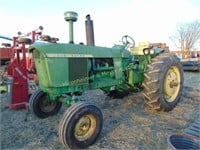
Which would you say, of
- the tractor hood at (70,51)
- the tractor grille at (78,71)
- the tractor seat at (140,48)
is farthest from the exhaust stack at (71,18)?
the tractor seat at (140,48)

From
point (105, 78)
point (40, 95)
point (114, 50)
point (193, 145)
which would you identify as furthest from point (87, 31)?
point (193, 145)

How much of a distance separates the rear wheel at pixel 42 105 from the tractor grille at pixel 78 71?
1.00 meters

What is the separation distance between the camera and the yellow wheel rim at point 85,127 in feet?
11.5

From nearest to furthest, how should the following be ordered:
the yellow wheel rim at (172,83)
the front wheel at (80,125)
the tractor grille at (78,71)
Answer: the front wheel at (80,125)
the tractor grille at (78,71)
the yellow wheel rim at (172,83)

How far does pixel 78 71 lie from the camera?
4062 mm

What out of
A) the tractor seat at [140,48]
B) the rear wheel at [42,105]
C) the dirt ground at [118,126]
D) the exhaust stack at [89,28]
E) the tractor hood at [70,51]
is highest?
the exhaust stack at [89,28]

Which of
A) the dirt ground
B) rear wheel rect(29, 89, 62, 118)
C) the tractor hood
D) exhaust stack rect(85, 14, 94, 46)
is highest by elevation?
exhaust stack rect(85, 14, 94, 46)

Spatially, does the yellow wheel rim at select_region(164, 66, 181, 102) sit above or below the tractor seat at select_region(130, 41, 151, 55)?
below

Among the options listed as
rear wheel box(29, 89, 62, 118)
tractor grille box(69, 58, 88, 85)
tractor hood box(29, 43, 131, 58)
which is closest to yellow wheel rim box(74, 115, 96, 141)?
tractor grille box(69, 58, 88, 85)

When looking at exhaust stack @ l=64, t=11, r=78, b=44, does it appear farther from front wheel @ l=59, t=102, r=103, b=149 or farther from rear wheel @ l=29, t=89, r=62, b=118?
rear wheel @ l=29, t=89, r=62, b=118

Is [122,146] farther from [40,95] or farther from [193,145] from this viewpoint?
[40,95]

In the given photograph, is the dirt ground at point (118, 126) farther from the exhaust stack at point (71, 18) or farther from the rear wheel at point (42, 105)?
the exhaust stack at point (71, 18)

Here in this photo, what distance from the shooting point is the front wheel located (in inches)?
131

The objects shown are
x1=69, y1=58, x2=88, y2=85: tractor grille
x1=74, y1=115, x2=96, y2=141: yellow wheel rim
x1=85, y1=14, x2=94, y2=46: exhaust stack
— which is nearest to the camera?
x1=74, y1=115, x2=96, y2=141: yellow wheel rim
